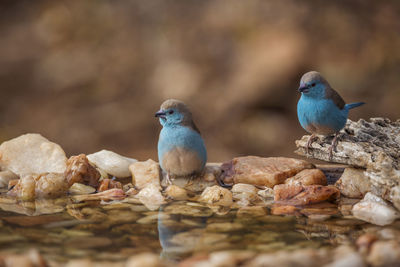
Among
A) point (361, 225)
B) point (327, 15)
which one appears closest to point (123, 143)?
point (327, 15)

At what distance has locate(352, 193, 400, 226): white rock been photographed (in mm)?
2051

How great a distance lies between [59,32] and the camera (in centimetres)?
657

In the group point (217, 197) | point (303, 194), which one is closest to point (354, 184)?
point (303, 194)

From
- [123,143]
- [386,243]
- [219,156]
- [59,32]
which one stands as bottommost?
[386,243]

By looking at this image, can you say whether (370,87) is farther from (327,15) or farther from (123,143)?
(123,143)

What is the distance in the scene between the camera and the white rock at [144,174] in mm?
2796

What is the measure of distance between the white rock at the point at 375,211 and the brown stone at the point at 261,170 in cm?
57

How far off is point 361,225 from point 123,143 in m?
4.51

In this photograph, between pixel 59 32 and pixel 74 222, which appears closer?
pixel 74 222

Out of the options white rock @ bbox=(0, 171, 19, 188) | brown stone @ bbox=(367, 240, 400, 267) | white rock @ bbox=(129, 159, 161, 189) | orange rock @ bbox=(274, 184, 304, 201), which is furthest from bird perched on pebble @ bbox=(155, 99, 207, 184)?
brown stone @ bbox=(367, 240, 400, 267)

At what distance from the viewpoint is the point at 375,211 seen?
2.13 metres

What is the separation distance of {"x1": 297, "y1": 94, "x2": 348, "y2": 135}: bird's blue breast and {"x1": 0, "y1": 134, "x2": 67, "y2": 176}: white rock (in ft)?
4.98

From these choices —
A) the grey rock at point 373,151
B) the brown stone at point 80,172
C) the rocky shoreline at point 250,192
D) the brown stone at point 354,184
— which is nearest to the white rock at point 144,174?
the rocky shoreline at point 250,192

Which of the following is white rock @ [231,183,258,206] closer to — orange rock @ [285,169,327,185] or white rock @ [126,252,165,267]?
orange rock @ [285,169,327,185]
